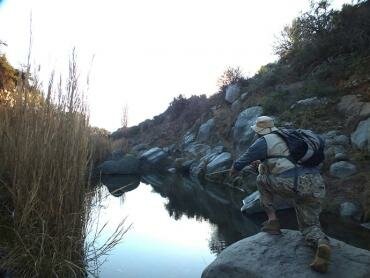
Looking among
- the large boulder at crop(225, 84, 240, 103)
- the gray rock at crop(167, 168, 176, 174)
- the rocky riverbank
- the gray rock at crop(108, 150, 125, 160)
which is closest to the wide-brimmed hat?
the rocky riverbank

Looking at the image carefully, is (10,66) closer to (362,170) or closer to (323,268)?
(323,268)

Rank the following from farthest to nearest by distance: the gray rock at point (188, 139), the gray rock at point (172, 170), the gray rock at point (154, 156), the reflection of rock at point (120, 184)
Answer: the gray rock at point (188, 139) → the gray rock at point (154, 156) → the gray rock at point (172, 170) → the reflection of rock at point (120, 184)

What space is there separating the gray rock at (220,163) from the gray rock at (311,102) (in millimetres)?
2575

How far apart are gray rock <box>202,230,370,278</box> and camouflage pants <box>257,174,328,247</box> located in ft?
0.66

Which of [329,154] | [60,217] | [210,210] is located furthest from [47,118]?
[329,154]

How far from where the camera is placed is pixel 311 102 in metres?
13.0

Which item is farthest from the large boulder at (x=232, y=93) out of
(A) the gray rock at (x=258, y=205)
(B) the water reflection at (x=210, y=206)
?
(A) the gray rock at (x=258, y=205)

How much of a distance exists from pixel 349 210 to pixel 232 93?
12.5m

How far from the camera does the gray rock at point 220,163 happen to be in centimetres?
1405

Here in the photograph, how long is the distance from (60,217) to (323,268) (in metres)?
2.31

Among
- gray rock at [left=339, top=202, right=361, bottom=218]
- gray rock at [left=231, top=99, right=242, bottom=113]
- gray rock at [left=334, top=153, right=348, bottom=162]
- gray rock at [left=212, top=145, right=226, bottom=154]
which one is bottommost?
gray rock at [left=339, top=202, right=361, bottom=218]

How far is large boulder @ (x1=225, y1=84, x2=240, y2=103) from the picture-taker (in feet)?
64.6

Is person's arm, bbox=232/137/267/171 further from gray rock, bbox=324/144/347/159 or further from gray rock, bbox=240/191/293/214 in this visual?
gray rock, bbox=324/144/347/159

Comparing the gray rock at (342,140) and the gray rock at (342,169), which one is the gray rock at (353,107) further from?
the gray rock at (342,169)
